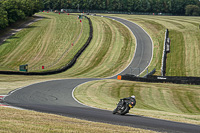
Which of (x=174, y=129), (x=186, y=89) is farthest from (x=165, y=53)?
(x=174, y=129)

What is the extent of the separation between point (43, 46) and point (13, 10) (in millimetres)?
30791

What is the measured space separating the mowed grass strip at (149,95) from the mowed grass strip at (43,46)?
28.6m

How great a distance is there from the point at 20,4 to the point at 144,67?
235 feet

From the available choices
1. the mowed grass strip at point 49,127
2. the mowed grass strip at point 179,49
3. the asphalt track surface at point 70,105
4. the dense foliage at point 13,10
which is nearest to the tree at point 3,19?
the dense foliage at point 13,10

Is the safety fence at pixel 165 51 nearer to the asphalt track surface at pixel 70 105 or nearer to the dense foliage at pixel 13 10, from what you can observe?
the asphalt track surface at pixel 70 105

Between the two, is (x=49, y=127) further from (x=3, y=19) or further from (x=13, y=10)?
(x=13, y=10)

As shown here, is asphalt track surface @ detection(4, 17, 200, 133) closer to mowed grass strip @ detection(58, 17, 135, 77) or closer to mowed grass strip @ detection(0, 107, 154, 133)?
mowed grass strip @ detection(0, 107, 154, 133)

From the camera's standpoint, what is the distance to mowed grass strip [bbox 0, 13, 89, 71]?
68.3 m

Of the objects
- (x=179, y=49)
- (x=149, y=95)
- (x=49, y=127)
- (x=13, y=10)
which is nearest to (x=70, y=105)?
(x=49, y=127)

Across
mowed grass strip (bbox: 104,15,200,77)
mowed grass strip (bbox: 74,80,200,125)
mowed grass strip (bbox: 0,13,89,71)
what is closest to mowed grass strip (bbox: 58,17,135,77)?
mowed grass strip (bbox: 0,13,89,71)

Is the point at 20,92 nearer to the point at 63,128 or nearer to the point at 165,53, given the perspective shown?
the point at 63,128

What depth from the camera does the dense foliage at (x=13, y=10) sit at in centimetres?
9417

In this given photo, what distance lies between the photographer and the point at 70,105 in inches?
965

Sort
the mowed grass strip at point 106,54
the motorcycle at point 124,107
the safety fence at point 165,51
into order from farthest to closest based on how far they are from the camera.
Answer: the mowed grass strip at point 106,54, the safety fence at point 165,51, the motorcycle at point 124,107
